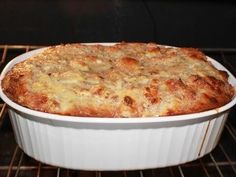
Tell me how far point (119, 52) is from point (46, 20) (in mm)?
444

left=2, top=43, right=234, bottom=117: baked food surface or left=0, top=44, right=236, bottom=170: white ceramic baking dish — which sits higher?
left=2, top=43, right=234, bottom=117: baked food surface

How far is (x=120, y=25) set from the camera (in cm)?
156

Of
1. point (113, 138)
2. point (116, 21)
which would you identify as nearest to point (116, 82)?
point (113, 138)

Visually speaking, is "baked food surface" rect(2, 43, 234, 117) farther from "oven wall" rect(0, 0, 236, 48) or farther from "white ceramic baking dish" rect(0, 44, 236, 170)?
"oven wall" rect(0, 0, 236, 48)

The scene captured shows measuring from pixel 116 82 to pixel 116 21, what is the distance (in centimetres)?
57

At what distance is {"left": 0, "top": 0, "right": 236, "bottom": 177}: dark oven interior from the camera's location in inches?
59.3

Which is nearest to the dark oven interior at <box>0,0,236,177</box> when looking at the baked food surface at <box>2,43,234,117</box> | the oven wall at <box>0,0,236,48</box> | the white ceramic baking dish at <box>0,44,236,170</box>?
the oven wall at <box>0,0,236,48</box>

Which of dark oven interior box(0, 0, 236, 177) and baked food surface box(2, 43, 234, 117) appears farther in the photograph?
dark oven interior box(0, 0, 236, 177)

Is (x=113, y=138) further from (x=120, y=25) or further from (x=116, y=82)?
(x=120, y=25)

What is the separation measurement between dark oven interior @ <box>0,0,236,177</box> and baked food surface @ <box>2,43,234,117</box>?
0.35m

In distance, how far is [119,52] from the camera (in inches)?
47.4

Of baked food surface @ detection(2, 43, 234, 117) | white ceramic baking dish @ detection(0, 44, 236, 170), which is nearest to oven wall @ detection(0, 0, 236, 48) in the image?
baked food surface @ detection(2, 43, 234, 117)

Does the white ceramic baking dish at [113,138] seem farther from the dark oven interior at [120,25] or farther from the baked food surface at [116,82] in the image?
the dark oven interior at [120,25]

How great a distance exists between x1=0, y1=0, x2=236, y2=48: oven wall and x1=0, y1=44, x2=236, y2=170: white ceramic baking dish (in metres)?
0.58
